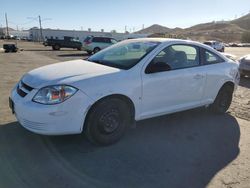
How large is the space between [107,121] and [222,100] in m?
2.96

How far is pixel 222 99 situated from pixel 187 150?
216 centimetres

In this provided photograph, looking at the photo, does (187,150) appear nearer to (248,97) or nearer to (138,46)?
(138,46)

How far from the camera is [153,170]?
11.1 ft

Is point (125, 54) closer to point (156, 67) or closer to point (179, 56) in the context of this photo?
point (156, 67)

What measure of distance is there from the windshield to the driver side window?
22 cm

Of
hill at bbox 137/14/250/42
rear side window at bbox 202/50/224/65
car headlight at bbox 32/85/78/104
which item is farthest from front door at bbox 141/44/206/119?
hill at bbox 137/14/250/42

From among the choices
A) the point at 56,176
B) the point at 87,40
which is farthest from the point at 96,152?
the point at 87,40

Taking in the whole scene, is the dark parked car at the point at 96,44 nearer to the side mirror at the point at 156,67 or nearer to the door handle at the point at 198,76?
the door handle at the point at 198,76

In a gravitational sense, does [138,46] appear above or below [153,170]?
above

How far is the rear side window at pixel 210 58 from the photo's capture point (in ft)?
16.9

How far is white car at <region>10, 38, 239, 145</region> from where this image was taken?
11.6ft

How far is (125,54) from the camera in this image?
15.3 ft

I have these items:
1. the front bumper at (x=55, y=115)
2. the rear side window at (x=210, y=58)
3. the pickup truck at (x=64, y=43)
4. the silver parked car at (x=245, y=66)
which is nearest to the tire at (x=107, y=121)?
the front bumper at (x=55, y=115)

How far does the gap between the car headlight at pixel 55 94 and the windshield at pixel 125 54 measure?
3.29ft
